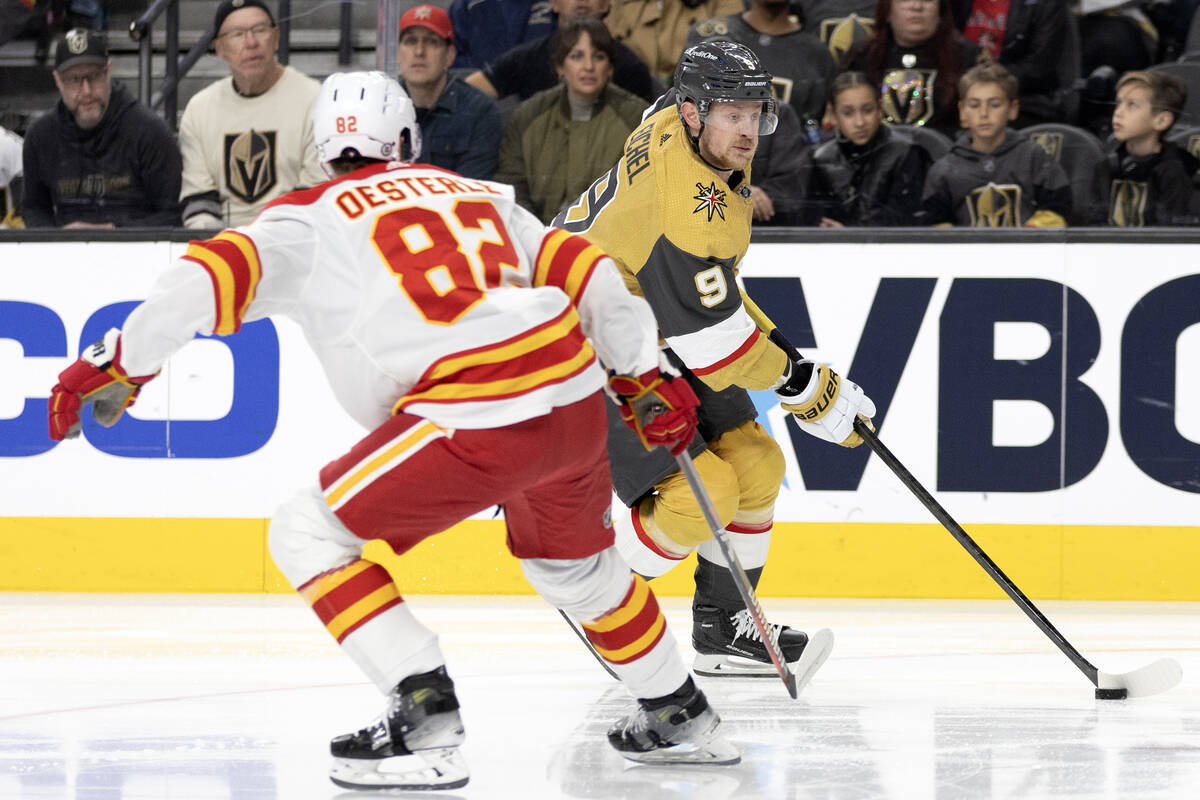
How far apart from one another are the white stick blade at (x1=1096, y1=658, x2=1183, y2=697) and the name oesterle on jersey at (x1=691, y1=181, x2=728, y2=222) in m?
1.27

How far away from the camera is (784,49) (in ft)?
16.8

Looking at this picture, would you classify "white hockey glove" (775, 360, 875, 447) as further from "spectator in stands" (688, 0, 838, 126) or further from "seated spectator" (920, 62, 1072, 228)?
"spectator in stands" (688, 0, 838, 126)

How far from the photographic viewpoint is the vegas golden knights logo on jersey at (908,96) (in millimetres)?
4996

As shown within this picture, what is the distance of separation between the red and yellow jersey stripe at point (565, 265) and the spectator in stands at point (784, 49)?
107 inches

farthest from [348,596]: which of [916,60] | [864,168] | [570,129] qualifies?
[916,60]

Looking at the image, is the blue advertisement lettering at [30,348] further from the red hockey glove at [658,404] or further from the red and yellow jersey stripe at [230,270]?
the red hockey glove at [658,404]

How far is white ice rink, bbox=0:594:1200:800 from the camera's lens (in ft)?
8.31

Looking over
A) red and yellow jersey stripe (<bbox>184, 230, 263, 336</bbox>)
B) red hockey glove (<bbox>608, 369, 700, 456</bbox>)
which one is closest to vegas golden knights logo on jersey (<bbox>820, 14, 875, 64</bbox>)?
red hockey glove (<bbox>608, 369, 700, 456</bbox>)

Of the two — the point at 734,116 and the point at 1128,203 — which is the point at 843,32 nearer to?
the point at 1128,203

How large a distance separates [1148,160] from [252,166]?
2.84 metres

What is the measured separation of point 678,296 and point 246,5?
8.51ft

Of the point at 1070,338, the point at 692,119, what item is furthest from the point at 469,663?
the point at 1070,338

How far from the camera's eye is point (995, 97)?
194 inches

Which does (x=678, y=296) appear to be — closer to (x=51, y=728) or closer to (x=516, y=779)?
(x=516, y=779)
